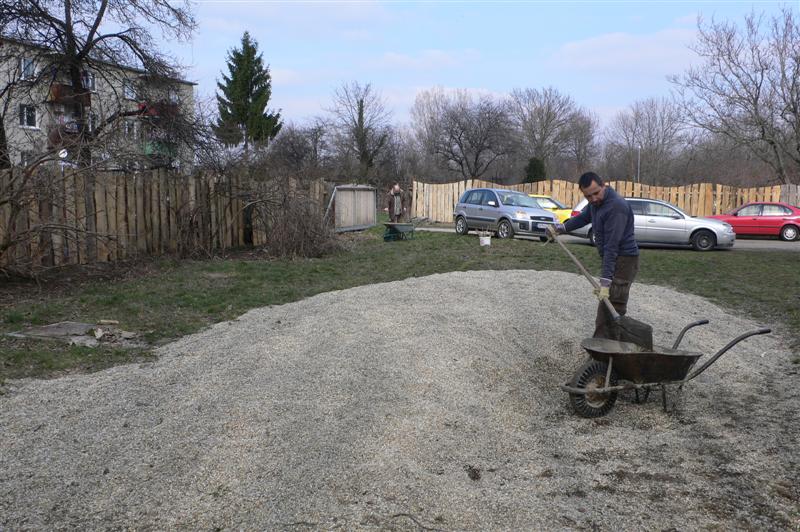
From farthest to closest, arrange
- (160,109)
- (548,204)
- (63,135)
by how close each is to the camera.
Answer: (548,204)
(160,109)
(63,135)

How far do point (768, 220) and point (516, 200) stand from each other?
935 centimetres

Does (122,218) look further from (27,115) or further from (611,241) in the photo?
(611,241)

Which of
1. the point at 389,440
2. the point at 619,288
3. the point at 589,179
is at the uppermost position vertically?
the point at 589,179

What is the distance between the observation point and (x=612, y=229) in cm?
598

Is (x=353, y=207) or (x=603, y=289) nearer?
(x=603, y=289)

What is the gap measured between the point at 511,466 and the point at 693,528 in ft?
3.90

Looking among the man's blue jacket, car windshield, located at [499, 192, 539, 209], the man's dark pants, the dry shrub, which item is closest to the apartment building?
the dry shrub

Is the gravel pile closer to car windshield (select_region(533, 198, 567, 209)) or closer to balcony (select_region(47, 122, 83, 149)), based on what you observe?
balcony (select_region(47, 122, 83, 149))

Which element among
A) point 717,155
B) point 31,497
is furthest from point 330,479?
point 717,155

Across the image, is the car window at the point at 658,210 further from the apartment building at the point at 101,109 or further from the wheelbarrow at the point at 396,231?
the apartment building at the point at 101,109

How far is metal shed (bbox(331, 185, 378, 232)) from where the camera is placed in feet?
72.5

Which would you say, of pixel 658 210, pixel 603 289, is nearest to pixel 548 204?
pixel 658 210

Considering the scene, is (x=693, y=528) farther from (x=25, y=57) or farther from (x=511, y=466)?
(x=25, y=57)

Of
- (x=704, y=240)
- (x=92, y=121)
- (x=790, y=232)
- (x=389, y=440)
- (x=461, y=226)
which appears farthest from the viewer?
(x=790, y=232)
